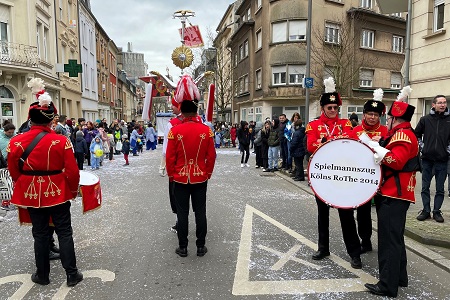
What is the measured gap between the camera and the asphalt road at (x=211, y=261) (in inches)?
143

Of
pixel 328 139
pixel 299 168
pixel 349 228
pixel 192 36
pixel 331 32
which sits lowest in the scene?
pixel 299 168

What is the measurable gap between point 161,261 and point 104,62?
39545mm

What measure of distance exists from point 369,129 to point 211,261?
102 inches

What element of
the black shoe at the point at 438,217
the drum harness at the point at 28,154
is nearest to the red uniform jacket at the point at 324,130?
the black shoe at the point at 438,217

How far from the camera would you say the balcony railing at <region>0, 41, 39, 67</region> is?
16094mm

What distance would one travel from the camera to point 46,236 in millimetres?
3809

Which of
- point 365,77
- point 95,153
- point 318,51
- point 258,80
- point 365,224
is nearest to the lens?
point 365,224

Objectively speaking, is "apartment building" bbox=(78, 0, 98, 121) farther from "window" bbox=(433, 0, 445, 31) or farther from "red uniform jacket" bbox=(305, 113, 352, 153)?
"red uniform jacket" bbox=(305, 113, 352, 153)

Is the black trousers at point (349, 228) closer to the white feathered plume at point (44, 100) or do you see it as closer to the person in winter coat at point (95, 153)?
the white feathered plume at point (44, 100)

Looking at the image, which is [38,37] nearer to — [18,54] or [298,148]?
[18,54]

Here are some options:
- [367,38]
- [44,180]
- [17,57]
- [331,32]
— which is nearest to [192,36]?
[44,180]

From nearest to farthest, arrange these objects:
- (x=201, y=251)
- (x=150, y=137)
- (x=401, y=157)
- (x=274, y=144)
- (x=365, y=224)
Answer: (x=401, y=157) < (x=201, y=251) < (x=365, y=224) < (x=274, y=144) < (x=150, y=137)

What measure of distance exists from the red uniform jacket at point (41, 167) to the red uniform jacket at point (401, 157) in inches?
128

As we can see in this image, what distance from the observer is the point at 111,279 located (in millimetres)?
3904
